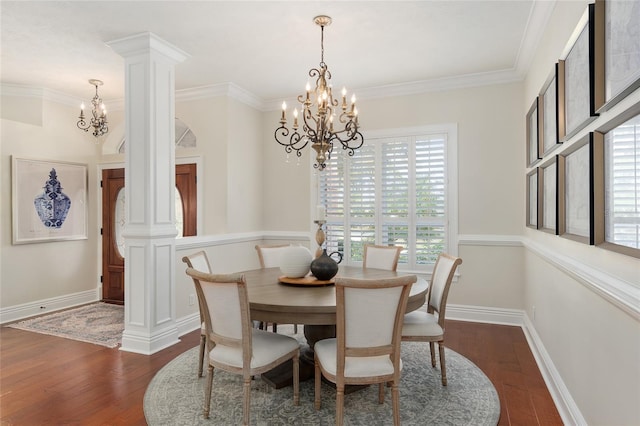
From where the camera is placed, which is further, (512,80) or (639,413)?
(512,80)

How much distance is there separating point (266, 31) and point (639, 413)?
3.47 m

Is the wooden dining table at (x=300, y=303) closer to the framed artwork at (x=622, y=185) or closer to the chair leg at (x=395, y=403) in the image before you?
the chair leg at (x=395, y=403)

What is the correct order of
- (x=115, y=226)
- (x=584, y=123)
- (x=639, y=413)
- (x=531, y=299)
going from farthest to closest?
1. (x=115, y=226)
2. (x=531, y=299)
3. (x=584, y=123)
4. (x=639, y=413)

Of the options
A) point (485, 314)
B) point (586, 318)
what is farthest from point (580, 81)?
point (485, 314)

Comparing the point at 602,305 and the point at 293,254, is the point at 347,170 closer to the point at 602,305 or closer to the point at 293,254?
the point at 293,254

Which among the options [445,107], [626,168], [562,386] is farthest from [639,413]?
[445,107]

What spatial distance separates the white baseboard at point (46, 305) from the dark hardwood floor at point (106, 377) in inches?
21.4

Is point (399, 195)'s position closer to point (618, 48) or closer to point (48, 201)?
point (618, 48)

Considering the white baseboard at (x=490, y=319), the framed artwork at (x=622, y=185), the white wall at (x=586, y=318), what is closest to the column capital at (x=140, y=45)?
the white baseboard at (x=490, y=319)

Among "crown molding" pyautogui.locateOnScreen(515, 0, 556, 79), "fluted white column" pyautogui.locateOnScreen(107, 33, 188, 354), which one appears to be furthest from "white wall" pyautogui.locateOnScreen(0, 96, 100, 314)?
"crown molding" pyautogui.locateOnScreen(515, 0, 556, 79)

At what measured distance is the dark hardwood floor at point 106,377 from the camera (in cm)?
248

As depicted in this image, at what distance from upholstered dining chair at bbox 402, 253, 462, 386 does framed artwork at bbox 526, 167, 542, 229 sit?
1.08 meters

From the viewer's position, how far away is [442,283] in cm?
296

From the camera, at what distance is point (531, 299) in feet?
12.6
